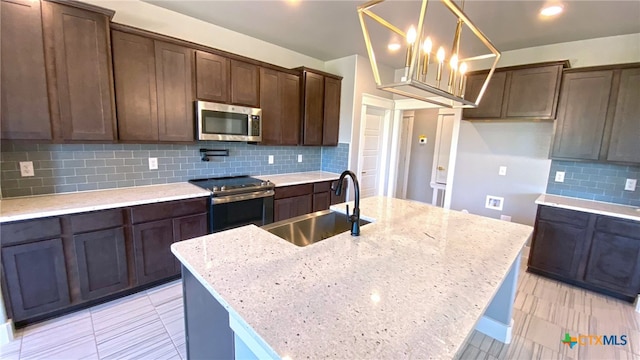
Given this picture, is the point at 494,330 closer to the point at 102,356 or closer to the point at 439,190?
the point at 102,356

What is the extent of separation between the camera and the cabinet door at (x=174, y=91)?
2584 millimetres

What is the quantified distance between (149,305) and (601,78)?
4.77 meters

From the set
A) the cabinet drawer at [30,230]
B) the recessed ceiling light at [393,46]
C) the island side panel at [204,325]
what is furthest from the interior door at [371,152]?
the cabinet drawer at [30,230]

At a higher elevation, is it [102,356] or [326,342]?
[326,342]

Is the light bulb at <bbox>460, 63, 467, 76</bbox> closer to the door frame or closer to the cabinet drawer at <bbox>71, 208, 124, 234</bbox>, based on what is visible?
the door frame

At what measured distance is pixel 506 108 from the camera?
330 cm

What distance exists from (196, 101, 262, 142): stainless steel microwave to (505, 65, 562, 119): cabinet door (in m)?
2.99

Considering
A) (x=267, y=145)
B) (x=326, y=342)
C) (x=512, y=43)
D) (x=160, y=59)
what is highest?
(x=512, y=43)

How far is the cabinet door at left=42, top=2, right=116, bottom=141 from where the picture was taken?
6.64 ft

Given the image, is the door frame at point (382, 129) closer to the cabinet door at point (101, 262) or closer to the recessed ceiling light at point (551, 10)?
the recessed ceiling light at point (551, 10)

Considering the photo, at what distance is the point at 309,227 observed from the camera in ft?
6.42

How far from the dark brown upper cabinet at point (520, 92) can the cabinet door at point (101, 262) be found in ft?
13.2

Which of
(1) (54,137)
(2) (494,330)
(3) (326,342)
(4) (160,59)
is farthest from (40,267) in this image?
(2) (494,330)

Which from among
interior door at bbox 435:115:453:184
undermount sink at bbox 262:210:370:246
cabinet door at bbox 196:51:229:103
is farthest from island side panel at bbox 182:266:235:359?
interior door at bbox 435:115:453:184
